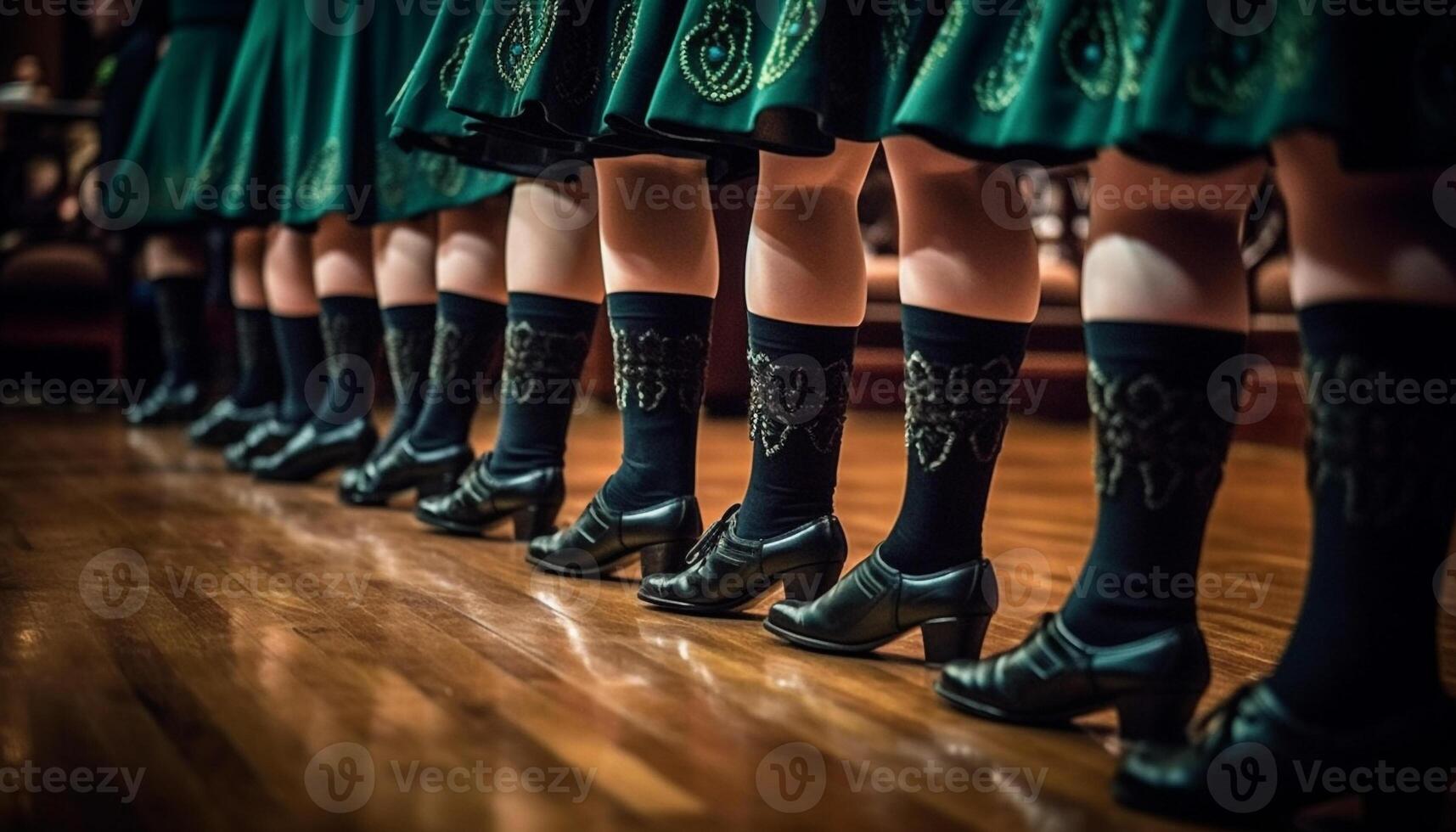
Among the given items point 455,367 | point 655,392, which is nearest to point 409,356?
point 455,367

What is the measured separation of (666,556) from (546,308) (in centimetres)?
34

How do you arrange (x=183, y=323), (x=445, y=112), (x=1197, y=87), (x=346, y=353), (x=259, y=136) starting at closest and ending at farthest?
(x=1197, y=87) → (x=445, y=112) → (x=346, y=353) → (x=259, y=136) → (x=183, y=323)

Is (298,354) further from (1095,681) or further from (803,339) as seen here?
(1095,681)

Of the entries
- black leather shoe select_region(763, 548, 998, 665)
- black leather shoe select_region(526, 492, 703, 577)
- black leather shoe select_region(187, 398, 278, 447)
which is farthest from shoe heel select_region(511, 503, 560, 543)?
black leather shoe select_region(187, 398, 278, 447)

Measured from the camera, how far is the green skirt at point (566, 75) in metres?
0.98

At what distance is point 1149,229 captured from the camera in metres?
0.67

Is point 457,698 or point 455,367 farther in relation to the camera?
point 455,367

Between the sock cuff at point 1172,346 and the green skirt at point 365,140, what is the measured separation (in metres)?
1.04

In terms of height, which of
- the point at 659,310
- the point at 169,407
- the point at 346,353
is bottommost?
the point at 169,407

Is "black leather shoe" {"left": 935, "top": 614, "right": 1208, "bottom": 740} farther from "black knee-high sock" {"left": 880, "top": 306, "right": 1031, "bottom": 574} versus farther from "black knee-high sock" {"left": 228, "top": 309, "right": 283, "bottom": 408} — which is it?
"black knee-high sock" {"left": 228, "top": 309, "right": 283, "bottom": 408}

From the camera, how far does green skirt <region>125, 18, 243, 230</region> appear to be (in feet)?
7.58

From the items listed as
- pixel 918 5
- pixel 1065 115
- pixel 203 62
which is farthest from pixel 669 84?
pixel 203 62

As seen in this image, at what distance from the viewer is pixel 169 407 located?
2680 mm

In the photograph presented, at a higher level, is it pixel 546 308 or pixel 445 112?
pixel 445 112
